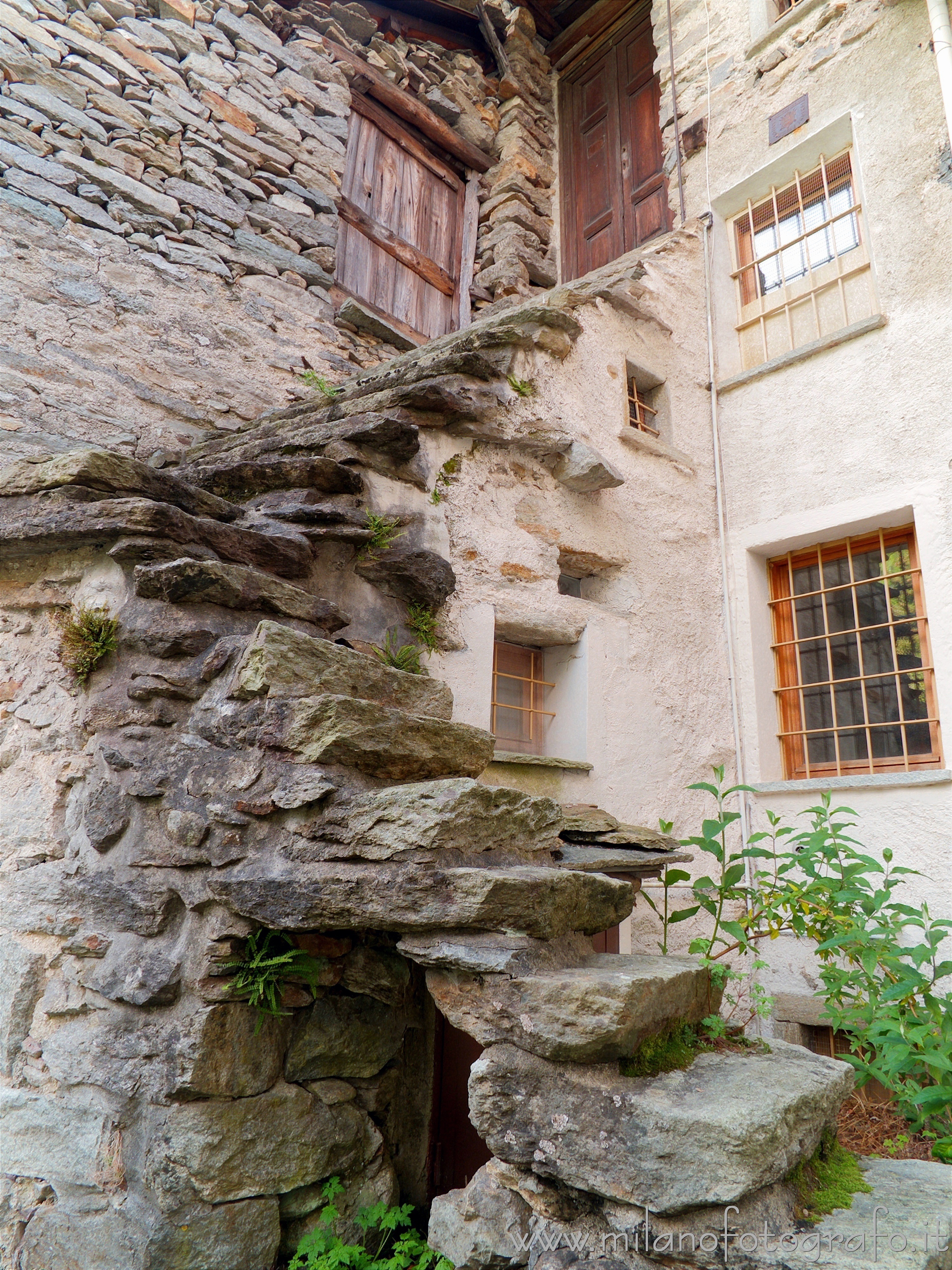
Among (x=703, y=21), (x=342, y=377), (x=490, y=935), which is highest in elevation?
(x=703, y=21)

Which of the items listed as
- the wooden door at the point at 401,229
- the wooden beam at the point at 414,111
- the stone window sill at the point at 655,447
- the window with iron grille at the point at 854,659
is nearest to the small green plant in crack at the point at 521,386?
the stone window sill at the point at 655,447

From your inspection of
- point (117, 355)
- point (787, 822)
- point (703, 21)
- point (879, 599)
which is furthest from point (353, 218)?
point (787, 822)

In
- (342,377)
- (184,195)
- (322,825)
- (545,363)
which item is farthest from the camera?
(342,377)

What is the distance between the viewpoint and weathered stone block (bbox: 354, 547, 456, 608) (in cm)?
312

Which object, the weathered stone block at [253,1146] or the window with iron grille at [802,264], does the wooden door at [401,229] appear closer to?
the window with iron grille at [802,264]

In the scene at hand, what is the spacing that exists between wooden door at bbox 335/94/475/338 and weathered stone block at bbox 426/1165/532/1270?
559 centimetres

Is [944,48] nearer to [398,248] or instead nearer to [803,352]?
[803,352]

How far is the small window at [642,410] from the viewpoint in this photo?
496 centimetres

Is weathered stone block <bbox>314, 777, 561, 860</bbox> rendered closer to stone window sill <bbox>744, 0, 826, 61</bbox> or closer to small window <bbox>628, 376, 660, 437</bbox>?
small window <bbox>628, 376, 660, 437</bbox>

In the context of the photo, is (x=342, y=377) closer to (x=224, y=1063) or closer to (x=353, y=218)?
(x=353, y=218)

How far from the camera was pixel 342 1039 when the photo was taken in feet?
7.16

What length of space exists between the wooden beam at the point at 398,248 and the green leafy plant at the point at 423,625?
13.5ft

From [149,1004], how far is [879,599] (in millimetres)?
3950

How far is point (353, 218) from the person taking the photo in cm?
618
